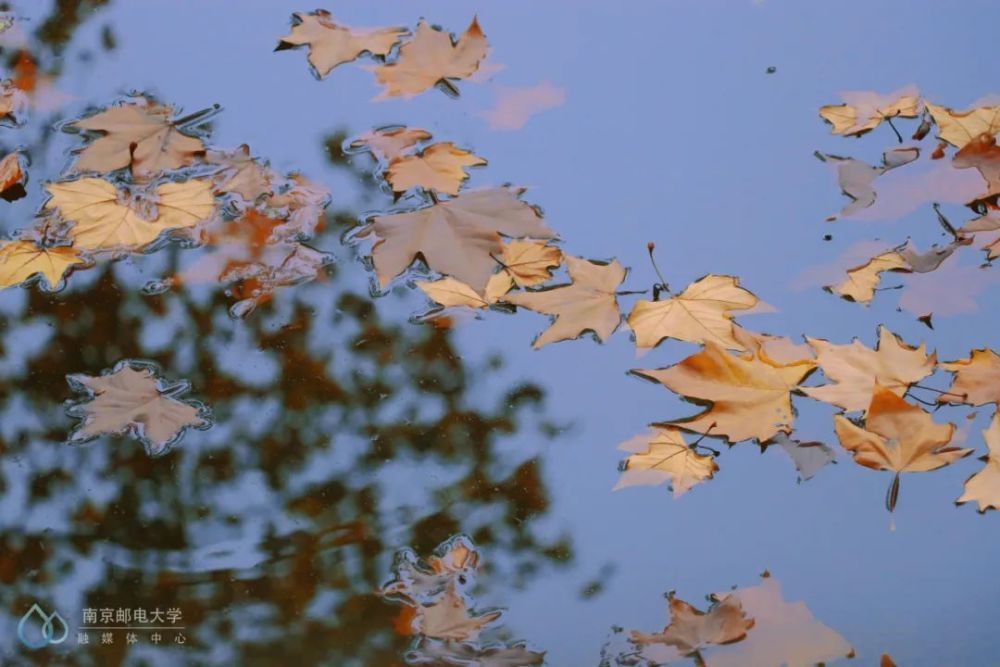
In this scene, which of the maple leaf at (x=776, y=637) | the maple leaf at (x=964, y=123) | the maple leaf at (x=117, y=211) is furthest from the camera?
the maple leaf at (x=964, y=123)

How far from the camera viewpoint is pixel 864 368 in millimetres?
1094

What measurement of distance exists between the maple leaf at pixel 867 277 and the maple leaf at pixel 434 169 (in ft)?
1.66

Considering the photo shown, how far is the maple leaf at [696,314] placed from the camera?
3.72 ft

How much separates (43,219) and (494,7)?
2.49 ft

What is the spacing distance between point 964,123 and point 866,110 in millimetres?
135

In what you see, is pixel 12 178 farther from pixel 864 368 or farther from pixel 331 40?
pixel 864 368

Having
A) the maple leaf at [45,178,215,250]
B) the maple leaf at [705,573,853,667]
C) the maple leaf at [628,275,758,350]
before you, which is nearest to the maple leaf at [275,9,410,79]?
the maple leaf at [45,178,215,250]

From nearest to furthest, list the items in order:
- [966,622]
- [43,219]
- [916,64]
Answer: [966,622] → [43,219] → [916,64]

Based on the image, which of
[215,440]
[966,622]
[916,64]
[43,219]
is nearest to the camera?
[966,622]

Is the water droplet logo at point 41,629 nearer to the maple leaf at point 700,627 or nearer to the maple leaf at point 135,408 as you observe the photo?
the maple leaf at point 135,408

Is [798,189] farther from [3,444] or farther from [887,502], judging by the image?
[3,444]

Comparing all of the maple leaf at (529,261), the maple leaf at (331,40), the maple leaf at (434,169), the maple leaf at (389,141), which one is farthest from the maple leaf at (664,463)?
the maple leaf at (331,40)

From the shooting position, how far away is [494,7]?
1.54 metres

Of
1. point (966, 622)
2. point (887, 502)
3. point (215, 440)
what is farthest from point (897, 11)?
point (215, 440)
